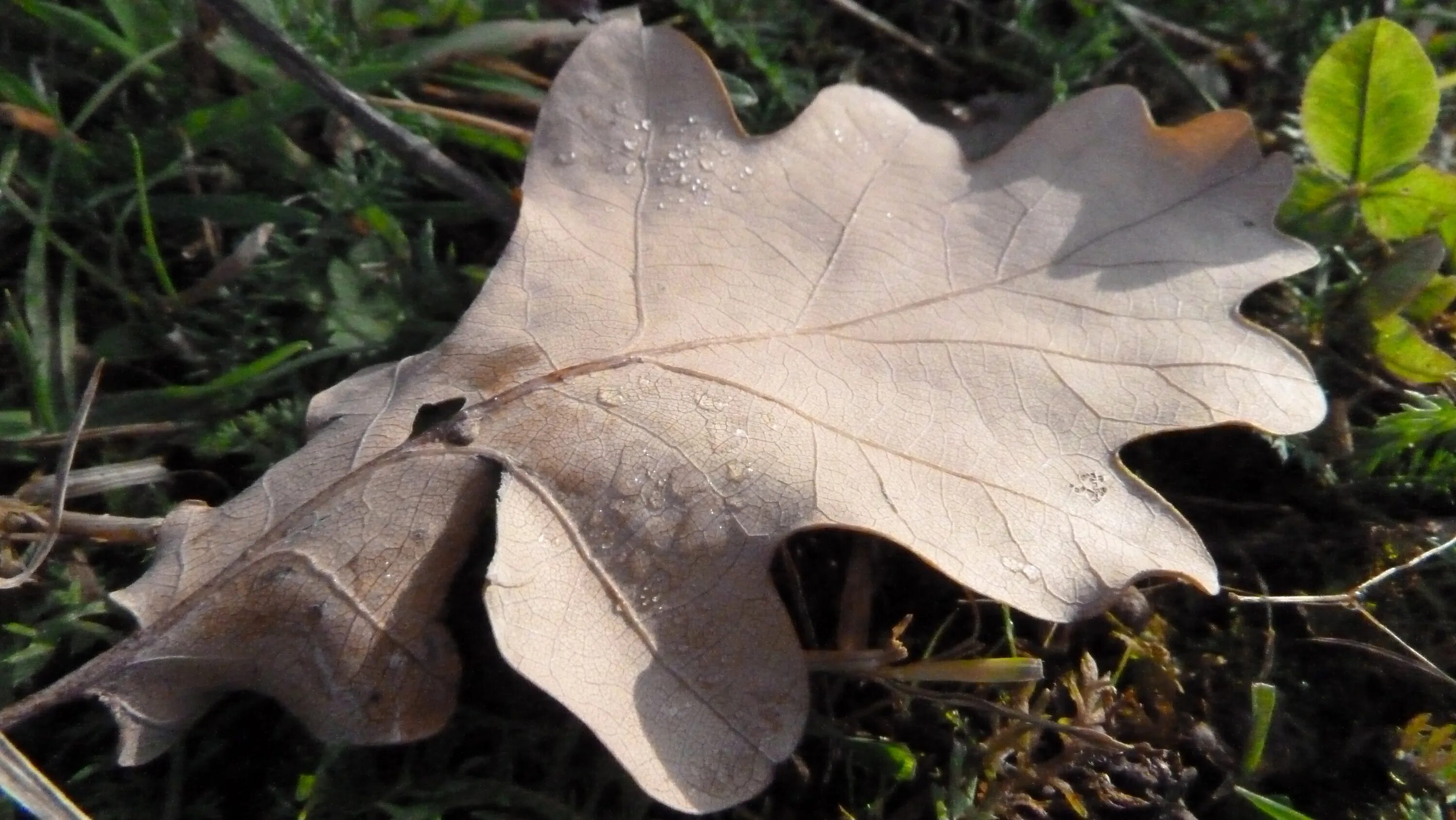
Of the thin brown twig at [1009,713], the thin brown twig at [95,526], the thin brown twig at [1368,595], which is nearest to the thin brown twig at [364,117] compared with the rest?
the thin brown twig at [95,526]

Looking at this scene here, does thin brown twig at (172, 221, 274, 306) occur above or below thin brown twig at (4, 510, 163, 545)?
above

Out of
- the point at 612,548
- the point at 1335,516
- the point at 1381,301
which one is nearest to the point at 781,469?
the point at 612,548

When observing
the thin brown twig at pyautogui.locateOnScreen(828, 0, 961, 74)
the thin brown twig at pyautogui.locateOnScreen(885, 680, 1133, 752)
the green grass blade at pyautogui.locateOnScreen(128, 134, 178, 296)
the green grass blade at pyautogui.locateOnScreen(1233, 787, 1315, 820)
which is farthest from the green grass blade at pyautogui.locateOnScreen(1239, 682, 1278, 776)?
the green grass blade at pyautogui.locateOnScreen(128, 134, 178, 296)

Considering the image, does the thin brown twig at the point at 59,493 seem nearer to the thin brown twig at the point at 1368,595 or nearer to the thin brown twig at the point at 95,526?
the thin brown twig at the point at 95,526

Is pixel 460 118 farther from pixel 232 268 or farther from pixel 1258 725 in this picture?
pixel 1258 725

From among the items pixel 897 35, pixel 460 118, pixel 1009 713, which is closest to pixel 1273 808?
pixel 1009 713

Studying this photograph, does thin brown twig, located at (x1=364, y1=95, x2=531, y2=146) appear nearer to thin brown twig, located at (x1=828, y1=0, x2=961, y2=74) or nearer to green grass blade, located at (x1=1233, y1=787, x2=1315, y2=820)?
thin brown twig, located at (x1=828, y1=0, x2=961, y2=74)

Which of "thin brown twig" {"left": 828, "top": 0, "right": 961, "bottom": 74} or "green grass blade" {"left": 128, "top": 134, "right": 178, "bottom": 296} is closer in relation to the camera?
"green grass blade" {"left": 128, "top": 134, "right": 178, "bottom": 296}

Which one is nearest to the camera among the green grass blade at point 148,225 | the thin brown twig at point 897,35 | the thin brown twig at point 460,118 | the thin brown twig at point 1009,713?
the thin brown twig at point 1009,713
